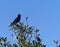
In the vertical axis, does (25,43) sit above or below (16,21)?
below

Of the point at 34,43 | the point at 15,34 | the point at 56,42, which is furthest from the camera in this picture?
the point at 56,42

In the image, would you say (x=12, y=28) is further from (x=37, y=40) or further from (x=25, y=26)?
(x=37, y=40)

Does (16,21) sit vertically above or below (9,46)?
above

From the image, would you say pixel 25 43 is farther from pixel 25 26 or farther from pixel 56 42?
pixel 56 42

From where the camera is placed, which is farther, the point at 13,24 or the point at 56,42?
the point at 56,42

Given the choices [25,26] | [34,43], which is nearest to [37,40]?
[34,43]

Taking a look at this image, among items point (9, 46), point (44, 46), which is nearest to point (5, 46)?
point (9, 46)

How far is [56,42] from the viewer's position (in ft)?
45.8

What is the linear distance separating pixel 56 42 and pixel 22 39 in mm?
2304

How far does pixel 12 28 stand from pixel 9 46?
1055 mm

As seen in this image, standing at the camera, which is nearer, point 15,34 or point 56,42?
point 15,34

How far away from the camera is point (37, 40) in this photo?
1328 centimetres

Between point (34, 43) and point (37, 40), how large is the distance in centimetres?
27

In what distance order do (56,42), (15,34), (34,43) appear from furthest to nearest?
(56,42) < (34,43) < (15,34)
